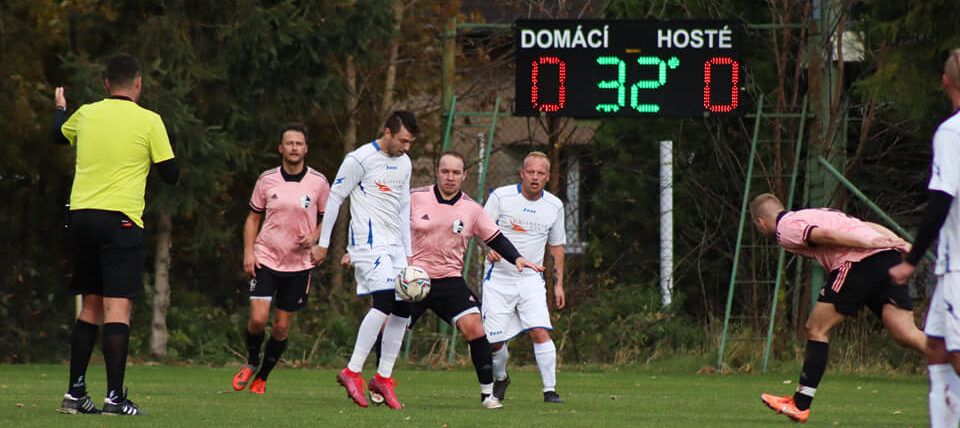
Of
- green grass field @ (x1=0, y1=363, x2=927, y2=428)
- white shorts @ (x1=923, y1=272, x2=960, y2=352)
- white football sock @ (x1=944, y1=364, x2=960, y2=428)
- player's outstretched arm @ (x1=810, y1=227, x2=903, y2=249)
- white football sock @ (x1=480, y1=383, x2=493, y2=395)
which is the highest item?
player's outstretched arm @ (x1=810, y1=227, x2=903, y2=249)

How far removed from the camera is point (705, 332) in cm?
1655

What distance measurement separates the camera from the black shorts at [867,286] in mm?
8875

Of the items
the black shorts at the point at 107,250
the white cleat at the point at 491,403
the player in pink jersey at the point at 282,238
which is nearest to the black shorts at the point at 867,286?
the white cleat at the point at 491,403

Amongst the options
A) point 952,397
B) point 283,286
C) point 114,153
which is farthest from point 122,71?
point 952,397

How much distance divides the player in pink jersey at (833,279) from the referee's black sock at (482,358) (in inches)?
79.0

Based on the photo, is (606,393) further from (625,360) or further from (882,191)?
(882,191)

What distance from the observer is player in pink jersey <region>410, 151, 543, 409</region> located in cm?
987

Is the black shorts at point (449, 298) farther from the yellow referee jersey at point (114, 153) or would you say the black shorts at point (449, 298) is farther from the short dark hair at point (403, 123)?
the yellow referee jersey at point (114, 153)

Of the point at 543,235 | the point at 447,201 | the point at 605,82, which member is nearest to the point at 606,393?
the point at 543,235

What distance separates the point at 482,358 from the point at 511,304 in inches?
47.7

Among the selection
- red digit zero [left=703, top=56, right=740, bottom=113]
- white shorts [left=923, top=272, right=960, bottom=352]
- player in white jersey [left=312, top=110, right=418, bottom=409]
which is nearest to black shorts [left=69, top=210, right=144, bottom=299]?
player in white jersey [left=312, top=110, right=418, bottom=409]

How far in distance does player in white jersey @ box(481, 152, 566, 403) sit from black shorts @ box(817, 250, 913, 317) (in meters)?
2.50

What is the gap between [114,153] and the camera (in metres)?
7.96

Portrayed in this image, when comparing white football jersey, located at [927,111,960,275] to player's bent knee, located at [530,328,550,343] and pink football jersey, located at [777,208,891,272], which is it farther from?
player's bent knee, located at [530,328,550,343]
